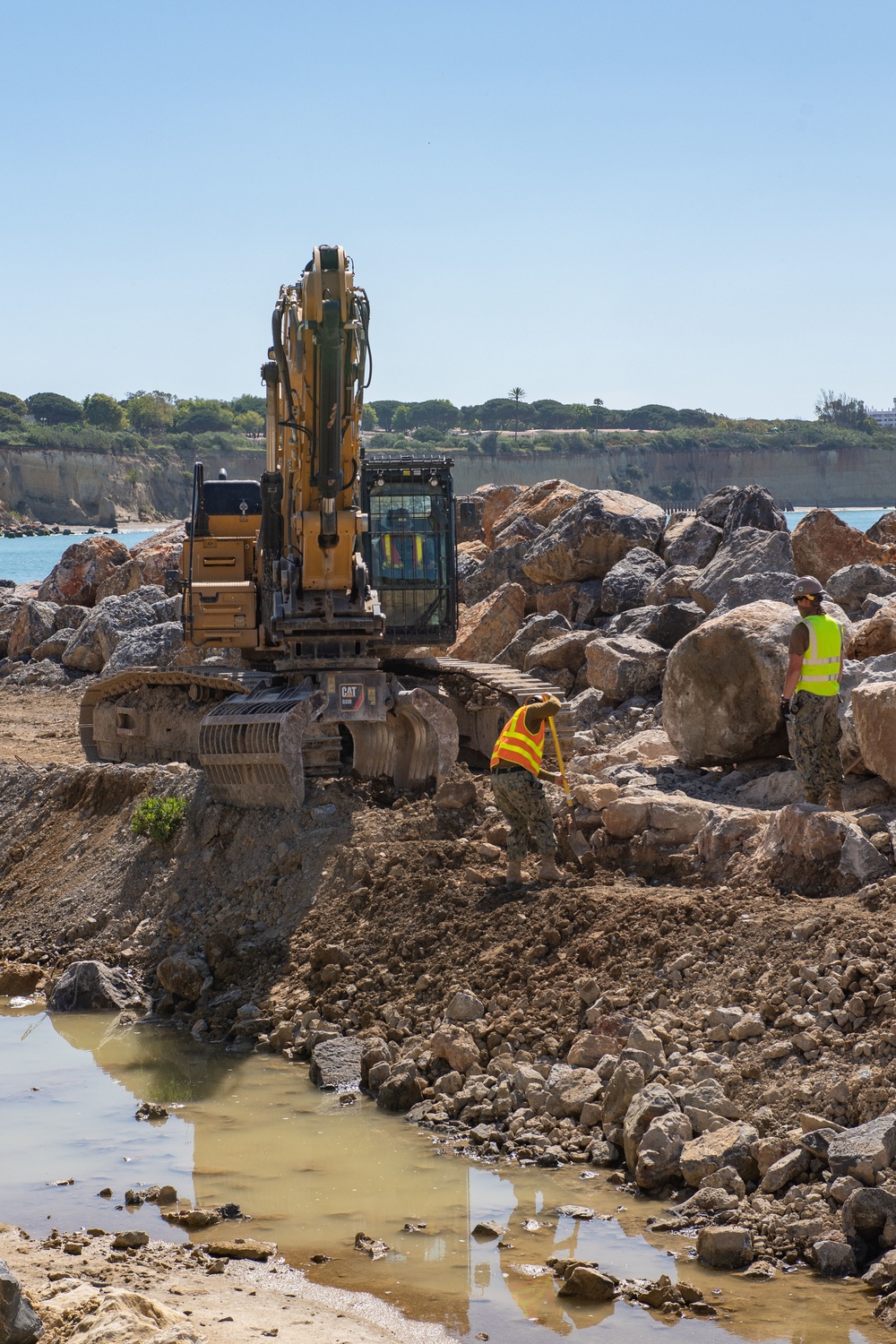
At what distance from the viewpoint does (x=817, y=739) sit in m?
9.43

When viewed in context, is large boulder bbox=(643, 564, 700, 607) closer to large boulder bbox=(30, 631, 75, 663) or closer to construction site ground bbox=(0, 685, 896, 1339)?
construction site ground bbox=(0, 685, 896, 1339)

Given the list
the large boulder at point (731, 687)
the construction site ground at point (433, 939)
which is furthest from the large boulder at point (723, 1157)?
the large boulder at point (731, 687)

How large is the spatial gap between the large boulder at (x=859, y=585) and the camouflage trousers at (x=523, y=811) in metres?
6.06

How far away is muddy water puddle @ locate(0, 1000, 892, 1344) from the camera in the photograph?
5.73 metres

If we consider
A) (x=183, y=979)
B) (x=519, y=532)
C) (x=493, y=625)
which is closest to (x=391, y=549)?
(x=493, y=625)

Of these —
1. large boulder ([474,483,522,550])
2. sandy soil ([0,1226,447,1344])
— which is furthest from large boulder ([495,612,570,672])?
sandy soil ([0,1226,447,1344])

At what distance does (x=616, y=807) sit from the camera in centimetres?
987

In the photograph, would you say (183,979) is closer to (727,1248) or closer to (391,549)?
(727,1248)

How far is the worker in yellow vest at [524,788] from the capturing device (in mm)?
9305

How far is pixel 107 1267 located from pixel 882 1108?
3.21 metres

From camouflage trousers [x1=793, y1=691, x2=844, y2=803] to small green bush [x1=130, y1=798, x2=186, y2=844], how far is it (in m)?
4.65

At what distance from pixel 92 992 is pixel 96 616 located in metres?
12.8

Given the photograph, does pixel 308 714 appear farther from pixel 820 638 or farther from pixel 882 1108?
pixel 882 1108

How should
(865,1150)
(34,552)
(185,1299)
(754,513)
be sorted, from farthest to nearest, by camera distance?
(34,552) < (754,513) < (865,1150) < (185,1299)
